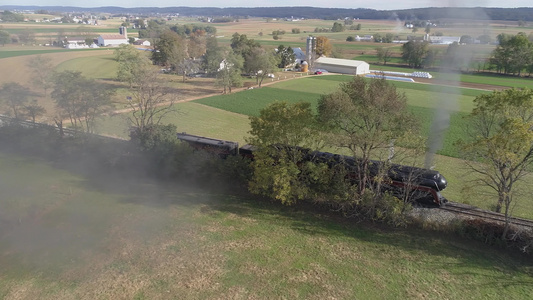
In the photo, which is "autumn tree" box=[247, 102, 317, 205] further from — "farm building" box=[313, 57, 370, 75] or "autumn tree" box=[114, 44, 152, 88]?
"farm building" box=[313, 57, 370, 75]

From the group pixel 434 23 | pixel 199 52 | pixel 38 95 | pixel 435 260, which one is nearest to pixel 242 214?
pixel 435 260

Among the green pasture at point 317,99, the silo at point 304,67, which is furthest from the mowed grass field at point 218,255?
the silo at point 304,67

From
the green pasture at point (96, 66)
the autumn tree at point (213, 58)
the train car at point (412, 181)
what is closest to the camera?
the train car at point (412, 181)

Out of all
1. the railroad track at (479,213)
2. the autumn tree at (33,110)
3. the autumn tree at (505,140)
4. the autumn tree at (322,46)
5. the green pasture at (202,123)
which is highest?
the autumn tree at (322,46)

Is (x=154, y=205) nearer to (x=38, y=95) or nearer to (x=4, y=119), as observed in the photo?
(x=4, y=119)

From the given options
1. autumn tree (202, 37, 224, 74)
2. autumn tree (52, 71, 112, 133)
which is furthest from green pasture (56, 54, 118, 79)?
autumn tree (52, 71, 112, 133)

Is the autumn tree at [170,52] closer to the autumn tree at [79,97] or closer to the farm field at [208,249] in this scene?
the autumn tree at [79,97]
